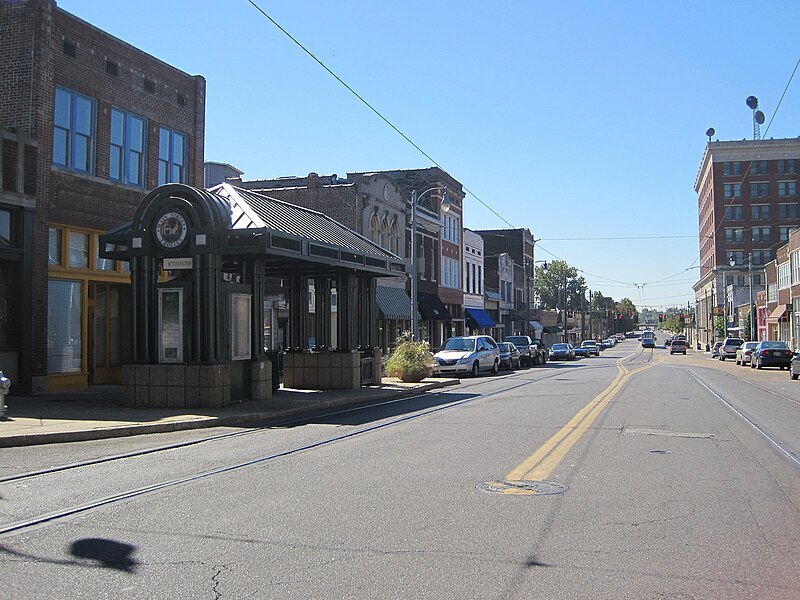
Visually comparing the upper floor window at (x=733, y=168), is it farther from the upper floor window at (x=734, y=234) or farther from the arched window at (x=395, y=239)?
the arched window at (x=395, y=239)

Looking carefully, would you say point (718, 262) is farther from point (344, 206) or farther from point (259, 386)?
point (259, 386)

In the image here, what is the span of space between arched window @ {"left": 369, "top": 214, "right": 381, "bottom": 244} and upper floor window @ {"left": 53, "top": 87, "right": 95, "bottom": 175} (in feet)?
69.6

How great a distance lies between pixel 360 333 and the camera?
2472 centimetres

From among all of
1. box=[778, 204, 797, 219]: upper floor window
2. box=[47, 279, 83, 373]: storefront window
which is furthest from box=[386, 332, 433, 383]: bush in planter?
box=[778, 204, 797, 219]: upper floor window

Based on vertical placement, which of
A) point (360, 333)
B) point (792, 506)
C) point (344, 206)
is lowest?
point (792, 506)

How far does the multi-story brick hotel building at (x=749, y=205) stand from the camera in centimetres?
10288

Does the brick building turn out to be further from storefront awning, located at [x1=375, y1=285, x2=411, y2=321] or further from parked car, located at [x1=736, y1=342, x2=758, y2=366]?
parked car, located at [x1=736, y1=342, x2=758, y2=366]

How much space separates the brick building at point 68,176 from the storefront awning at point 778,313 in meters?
52.9

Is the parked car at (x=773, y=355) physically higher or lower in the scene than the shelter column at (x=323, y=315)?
lower

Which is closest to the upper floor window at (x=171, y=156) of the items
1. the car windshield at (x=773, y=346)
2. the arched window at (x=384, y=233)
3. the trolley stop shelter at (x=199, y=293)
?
the trolley stop shelter at (x=199, y=293)

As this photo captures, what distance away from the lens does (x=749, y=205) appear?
104938mm

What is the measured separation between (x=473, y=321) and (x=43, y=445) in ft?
166

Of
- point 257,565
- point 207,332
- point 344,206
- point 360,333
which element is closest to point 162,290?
point 207,332

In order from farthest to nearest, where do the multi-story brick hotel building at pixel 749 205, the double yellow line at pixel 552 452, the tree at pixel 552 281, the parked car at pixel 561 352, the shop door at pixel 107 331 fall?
the tree at pixel 552 281, the multi-story brick hotel building at pixel 749 205, the parked car at pixel 561 352, the shop door at pixel 107 331, the double yellow line at pixel 552 452
